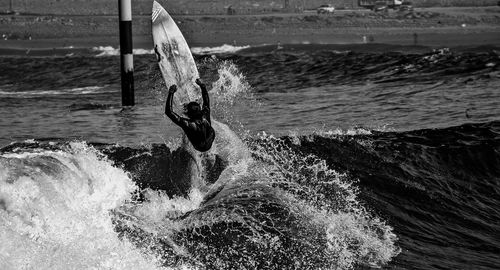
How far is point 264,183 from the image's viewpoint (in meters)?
10.1

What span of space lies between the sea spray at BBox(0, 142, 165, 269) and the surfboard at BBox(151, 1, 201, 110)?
4.28 meters

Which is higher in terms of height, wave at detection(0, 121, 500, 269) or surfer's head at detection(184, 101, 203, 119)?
surfer's head at detection(184, 101, 203, 119)

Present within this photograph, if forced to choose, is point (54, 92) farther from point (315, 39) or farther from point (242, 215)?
point (315, 39)

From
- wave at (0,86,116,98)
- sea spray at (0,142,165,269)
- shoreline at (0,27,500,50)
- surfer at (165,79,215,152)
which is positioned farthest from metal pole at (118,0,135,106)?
shoreline at (0,27,500,50)

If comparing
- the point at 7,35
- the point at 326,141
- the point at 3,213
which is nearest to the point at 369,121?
the point at 326,141

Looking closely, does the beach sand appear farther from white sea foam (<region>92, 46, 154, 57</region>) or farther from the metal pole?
the metal pole

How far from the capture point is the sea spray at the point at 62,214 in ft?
23.1

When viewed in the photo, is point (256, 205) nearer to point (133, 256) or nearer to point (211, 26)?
point (133, 256)

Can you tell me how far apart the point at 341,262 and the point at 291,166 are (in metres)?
2.83

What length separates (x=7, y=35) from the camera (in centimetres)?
4550

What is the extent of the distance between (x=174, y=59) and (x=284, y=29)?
3527 centimetres

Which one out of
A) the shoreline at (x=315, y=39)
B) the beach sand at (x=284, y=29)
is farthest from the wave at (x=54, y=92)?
the beach sand at (x=284, y=29)

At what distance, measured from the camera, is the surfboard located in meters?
13.6

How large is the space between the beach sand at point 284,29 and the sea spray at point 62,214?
28.4 metres
